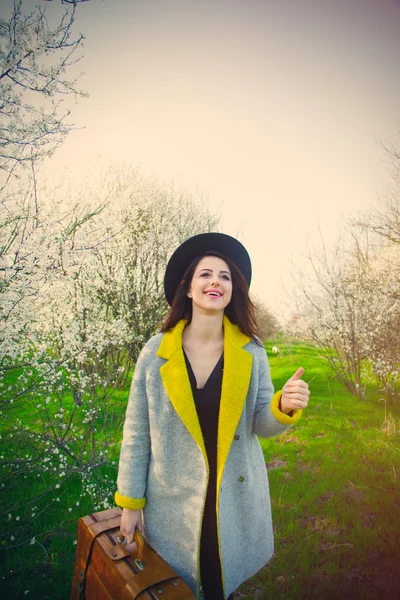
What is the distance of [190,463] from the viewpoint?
158cm

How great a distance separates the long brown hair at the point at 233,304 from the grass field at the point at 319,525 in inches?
51.6

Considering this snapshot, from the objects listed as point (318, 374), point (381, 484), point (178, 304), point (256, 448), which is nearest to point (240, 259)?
point (178, 304)

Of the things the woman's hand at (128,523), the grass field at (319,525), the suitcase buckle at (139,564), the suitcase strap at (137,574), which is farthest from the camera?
the grass field at (319,525)

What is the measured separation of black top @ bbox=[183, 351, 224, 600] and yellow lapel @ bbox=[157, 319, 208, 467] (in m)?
0.10

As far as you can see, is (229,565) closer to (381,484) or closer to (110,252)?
(381,484)

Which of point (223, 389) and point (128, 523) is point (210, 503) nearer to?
point (128, 523)

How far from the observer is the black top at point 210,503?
1610 millimetres

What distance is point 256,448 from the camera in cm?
182

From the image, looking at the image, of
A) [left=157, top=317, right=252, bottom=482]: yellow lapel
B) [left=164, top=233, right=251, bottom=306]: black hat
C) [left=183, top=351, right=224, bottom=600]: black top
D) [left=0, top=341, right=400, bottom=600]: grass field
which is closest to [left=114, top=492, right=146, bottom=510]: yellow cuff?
[left=183, top=351, right=224, bottom=600]: black top

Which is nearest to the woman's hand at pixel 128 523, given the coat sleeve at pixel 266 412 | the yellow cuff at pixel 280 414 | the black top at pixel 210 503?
the black top at pixel 210 503

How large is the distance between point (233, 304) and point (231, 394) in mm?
640

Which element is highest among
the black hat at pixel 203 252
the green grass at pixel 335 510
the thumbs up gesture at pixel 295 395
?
the black hat at pixel 203 252

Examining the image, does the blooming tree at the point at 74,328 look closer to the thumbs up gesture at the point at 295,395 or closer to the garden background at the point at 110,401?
the garden background at the point at 110,401

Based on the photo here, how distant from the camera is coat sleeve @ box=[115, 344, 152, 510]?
160cm
